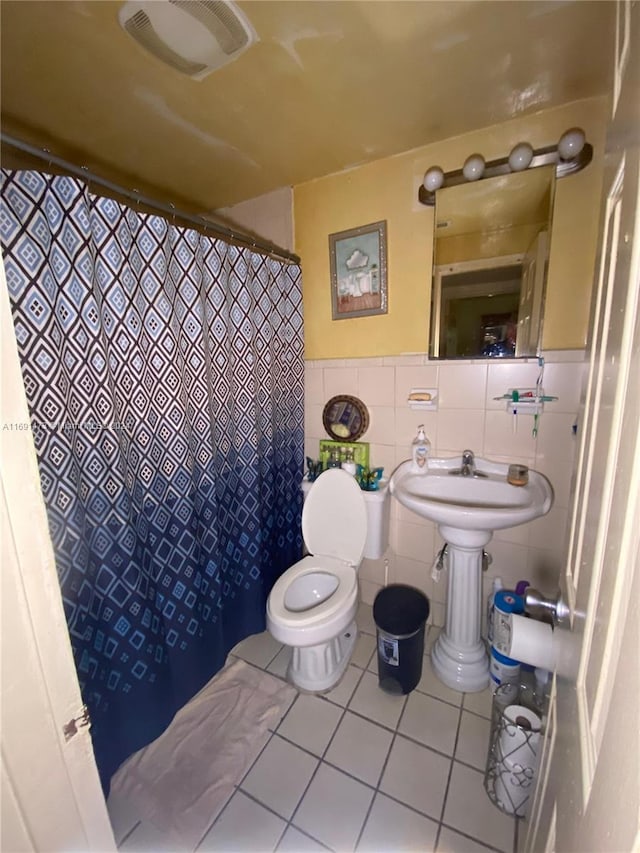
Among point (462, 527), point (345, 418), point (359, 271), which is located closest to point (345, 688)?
point (462, 527)

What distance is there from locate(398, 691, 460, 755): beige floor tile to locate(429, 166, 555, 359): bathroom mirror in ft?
4.69

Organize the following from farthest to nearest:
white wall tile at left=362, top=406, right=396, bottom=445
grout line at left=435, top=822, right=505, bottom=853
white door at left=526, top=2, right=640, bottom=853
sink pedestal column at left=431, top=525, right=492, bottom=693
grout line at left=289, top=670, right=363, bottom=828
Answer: white wall tile at left=362, top=406, right=396, bottom=445, sink pedestal column at left=431, top=525, right=492, bottom=693, grout line at left=289, top=670, right=363, bottom=828, grout line at left=435, top=822, right=505, bottom=853, white door at left=526, top=2, right=640, bottom=853

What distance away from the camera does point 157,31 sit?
34.9 inches

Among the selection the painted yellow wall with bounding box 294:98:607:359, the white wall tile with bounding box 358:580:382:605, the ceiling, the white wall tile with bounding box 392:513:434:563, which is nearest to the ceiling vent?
the ceiling

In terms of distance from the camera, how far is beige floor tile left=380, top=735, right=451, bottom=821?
107 centimetres

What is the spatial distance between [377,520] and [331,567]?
307 millimetres

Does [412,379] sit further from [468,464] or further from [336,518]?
[336,518]

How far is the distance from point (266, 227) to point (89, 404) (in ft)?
4.35

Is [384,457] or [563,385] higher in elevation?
[563,385]

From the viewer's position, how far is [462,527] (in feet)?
4.06

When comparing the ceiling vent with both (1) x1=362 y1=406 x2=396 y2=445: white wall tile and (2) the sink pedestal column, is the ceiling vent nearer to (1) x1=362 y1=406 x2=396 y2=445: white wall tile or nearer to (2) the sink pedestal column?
(1) x1=362 y1=406 x2=396 y2=445: white wall tile

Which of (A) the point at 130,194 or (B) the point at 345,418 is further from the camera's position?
(B) the point at 345,418

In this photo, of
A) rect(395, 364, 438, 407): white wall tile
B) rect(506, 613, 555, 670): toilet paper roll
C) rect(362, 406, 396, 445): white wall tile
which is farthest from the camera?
rect(362, 406, 396, 445): white wall tile

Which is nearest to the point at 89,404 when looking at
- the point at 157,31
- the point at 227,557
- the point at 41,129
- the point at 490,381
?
the point at 227,557
